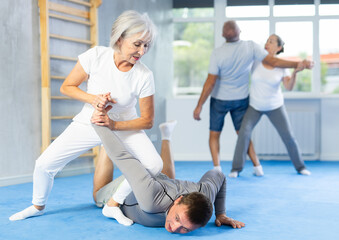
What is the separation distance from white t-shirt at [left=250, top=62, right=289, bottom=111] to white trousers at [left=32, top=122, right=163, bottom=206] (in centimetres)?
217

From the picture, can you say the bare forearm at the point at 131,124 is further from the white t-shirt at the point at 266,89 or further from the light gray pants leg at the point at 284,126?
the light gray pants leg at the point at 284,126

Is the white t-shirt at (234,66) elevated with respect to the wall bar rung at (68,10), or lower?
lower

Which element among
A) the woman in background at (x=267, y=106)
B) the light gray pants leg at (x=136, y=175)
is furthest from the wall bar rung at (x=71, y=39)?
the light gray pants leg at (x=136, y=175)

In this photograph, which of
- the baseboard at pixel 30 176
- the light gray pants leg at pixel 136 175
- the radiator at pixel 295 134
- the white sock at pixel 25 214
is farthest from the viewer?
the radiator at pixel 295 134

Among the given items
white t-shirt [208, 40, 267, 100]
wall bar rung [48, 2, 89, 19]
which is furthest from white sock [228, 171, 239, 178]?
wall bar rung [48, 2, 89, 19]

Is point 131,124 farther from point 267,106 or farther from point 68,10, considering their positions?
point 68,10

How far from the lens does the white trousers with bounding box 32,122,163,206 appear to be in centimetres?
248

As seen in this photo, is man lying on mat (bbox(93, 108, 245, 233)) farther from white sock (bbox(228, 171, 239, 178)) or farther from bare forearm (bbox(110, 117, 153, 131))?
white sock (bbox(228, 171, 239, 178))

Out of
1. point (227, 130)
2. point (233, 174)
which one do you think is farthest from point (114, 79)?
point (227, 130)

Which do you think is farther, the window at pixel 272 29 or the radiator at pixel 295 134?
the window at pixel 272 29

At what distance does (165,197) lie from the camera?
227 cm

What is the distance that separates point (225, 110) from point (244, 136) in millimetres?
360

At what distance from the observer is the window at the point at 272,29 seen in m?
6.29

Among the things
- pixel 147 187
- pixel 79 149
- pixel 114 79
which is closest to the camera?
pixel 147 187
